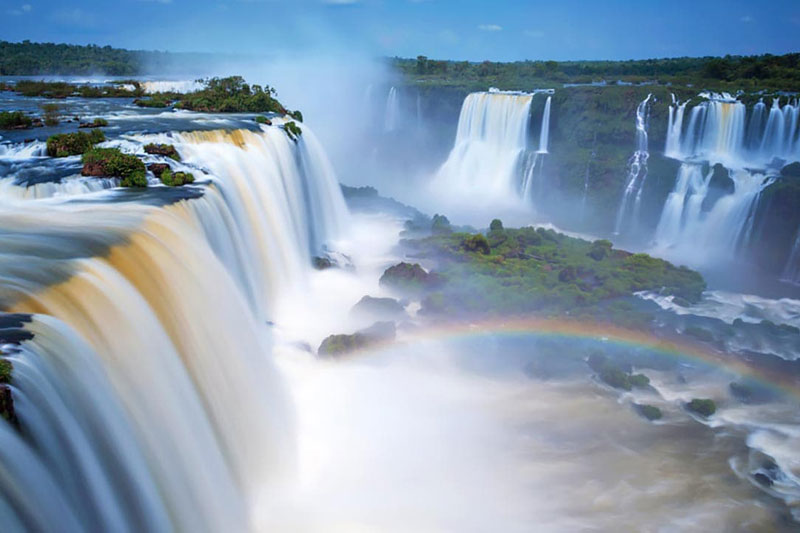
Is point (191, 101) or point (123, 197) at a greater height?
point (191, 101)

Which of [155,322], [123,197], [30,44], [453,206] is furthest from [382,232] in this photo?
[30,44]

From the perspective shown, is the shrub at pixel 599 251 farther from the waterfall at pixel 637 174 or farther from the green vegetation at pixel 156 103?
the green vegetation at pixel 156 103

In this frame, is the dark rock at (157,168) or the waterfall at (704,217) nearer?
the dark rock at (157,168)

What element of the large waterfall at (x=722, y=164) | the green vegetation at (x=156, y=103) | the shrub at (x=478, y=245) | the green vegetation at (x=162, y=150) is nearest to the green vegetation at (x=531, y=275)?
the shrub at (x=478, y=245)

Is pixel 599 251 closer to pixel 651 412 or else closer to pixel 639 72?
pixel 651 412

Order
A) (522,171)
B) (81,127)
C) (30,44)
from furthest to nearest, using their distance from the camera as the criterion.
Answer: (30,44), (522,171), (81,127)

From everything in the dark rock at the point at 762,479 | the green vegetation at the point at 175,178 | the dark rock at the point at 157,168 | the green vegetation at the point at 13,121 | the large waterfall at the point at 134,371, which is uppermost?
the green vegetation at the point at 13,121

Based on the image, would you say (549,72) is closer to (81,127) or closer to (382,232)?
(382,232)
